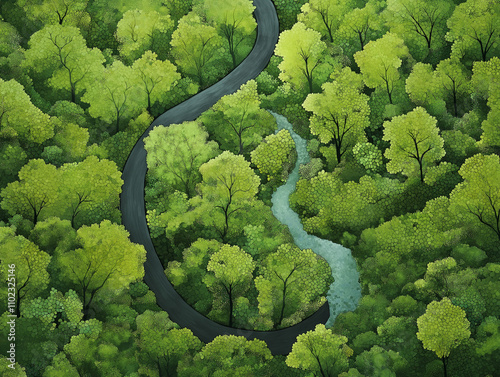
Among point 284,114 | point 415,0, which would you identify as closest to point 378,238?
point 284,114

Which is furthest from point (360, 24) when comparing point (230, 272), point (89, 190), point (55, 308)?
point (55, 308)

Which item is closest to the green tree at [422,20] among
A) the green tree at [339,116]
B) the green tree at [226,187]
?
the green tree at [339,116]

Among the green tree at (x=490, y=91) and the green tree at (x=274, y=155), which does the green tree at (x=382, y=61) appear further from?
the green tree at (x=274, y=155)

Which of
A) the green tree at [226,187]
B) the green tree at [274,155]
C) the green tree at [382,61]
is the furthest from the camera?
the green tree at [382,61]

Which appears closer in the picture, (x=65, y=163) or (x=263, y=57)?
(x=65, y=163)

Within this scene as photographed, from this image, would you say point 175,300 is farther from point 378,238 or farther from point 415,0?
point 415,0

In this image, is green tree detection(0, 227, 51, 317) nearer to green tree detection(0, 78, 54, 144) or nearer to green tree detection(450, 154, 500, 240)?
green tree detection(0, 78, 54, 144)
